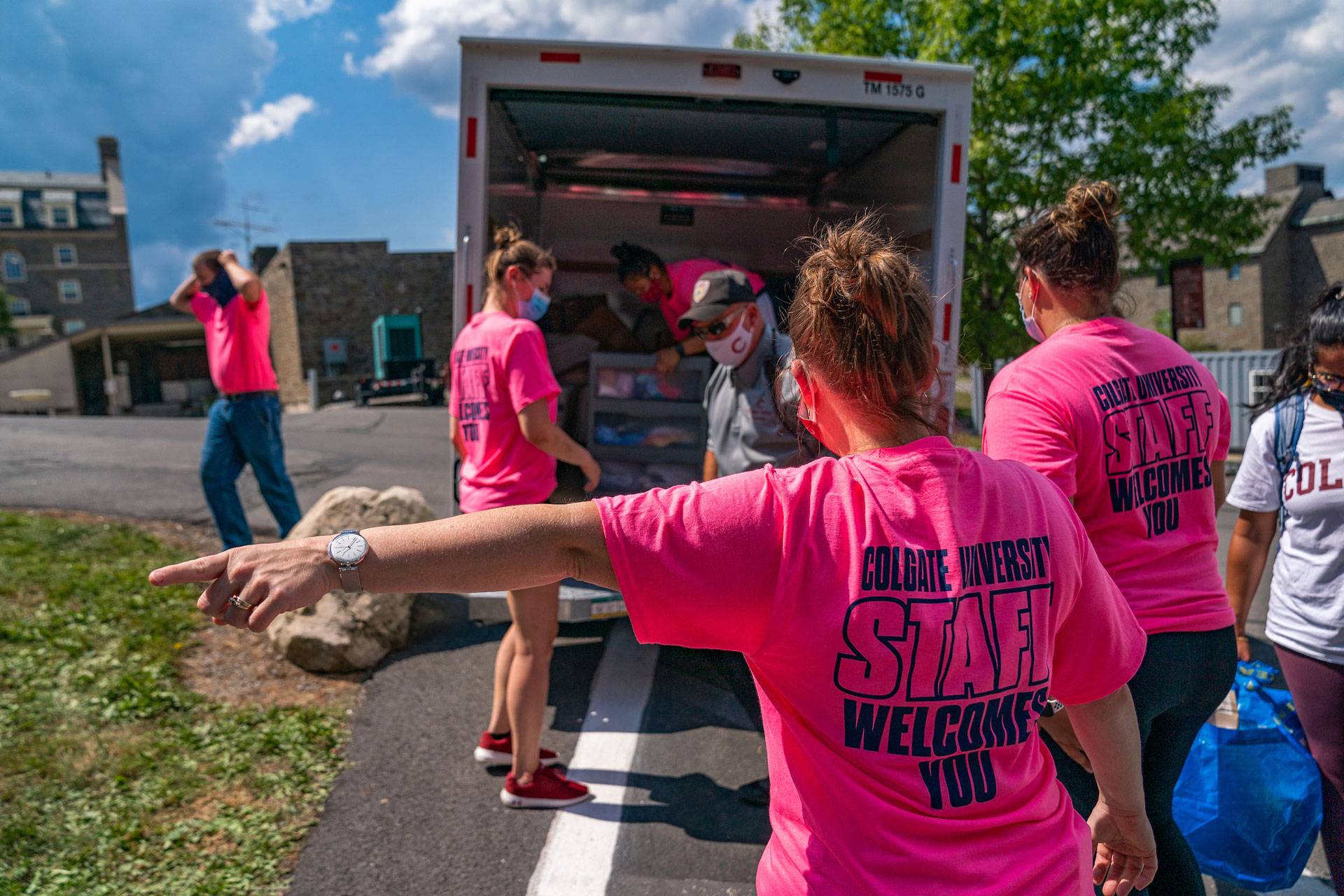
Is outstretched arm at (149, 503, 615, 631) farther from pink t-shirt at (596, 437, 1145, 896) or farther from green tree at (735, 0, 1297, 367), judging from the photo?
green tree at (735, 0, 1297, 367)

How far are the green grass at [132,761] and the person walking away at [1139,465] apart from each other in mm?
2407

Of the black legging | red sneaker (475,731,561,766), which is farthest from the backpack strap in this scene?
red sneaker (475,731,561,766)

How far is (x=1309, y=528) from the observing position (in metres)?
2.46

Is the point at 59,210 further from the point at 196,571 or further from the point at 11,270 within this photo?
the point at 196,571

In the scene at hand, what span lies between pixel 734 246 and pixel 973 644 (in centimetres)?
610

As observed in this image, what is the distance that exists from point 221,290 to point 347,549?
16.5ft

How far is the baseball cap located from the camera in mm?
3320

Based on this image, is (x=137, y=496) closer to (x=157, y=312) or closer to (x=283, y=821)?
(x=283, y=821)

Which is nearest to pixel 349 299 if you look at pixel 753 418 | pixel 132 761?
pixel 132 761

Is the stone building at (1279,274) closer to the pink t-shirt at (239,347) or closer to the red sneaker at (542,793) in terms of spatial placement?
the pink t-shirt at (239,347)

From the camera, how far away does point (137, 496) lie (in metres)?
8.01

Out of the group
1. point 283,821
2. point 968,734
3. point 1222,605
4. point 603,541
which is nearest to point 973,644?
point 968,734

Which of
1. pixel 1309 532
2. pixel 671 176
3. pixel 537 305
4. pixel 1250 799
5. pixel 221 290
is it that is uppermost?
pixel 671 176

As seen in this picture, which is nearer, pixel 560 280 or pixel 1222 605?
pixel 1222 605
